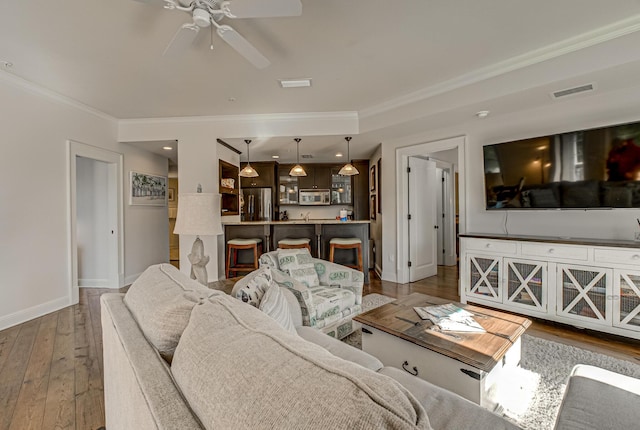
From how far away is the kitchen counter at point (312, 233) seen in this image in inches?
171

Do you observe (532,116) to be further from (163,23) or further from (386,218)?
(163,23)

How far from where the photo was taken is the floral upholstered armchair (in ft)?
6.77

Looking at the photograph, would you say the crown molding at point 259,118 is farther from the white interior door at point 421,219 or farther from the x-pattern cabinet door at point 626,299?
the x-pattern cabinet door at point 626,299

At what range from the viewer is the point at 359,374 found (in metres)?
0.51

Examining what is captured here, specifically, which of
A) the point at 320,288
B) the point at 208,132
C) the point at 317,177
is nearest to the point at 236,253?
the point at 208,132

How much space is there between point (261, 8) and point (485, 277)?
3.38 metres

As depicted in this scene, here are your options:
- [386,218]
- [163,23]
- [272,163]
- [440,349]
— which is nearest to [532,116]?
[386,218]

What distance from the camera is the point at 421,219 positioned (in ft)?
15.5

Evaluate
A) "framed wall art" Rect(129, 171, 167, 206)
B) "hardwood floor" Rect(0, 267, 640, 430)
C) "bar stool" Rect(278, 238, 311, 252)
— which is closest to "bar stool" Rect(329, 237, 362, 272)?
"bar stool" Rect(278, 238, 311, 252)

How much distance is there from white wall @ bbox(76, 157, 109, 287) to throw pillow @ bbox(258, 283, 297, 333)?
170 inches

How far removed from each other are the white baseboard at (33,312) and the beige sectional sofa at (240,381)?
3.10m

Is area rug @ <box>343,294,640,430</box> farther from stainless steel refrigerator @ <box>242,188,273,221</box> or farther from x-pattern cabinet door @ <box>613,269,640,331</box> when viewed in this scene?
stainless steel refrigerator @ <box>242,188,273,221</box>

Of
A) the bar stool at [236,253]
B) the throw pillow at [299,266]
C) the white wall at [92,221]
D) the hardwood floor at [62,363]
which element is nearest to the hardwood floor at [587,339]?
the hardwood floor at [62,363]

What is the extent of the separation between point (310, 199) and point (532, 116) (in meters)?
4.30
